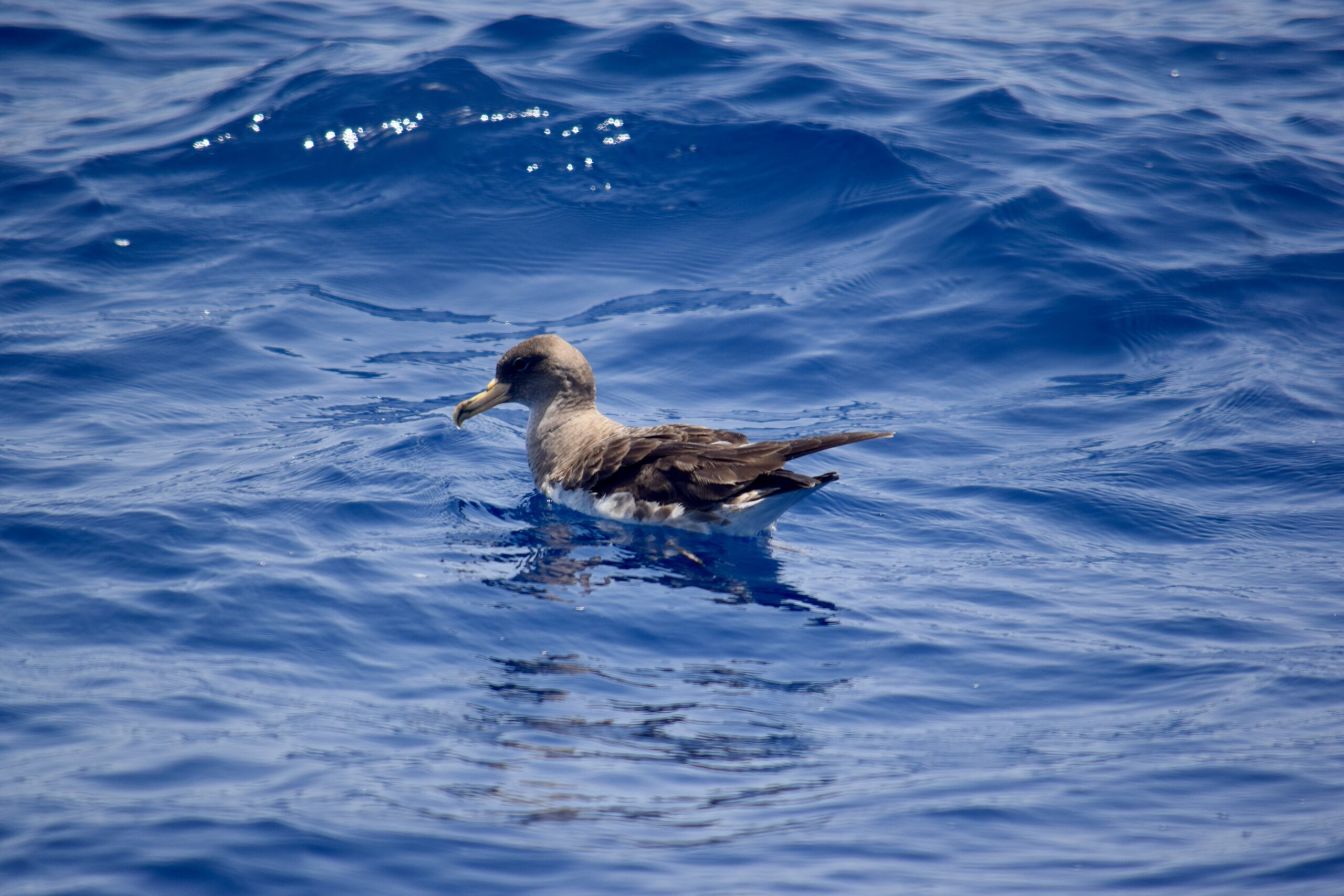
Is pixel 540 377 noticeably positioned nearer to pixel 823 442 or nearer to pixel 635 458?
pixel 635 458

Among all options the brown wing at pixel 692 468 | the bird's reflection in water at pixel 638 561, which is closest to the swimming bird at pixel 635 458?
the brown wing at pixel 692 468

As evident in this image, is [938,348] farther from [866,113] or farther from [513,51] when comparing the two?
[513,51]

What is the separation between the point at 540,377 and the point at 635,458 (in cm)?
149

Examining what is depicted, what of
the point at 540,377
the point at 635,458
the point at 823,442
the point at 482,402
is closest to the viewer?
the point at 823,442

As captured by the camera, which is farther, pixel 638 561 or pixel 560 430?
pixel 560 430

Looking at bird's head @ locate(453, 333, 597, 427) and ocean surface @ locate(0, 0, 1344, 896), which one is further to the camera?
bird's head @ locate(453, 333, 597, 427)

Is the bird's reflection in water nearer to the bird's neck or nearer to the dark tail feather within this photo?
the bird's neck

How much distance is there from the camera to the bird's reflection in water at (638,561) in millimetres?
7043

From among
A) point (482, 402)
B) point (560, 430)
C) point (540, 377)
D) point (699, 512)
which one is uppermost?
point (540, 377)

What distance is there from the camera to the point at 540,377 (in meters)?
9.26

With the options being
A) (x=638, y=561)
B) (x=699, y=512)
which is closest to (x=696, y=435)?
(x=699, y=512)

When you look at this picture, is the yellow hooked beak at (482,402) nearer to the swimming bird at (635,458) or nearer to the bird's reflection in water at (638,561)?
the swimming bird at (635,458)

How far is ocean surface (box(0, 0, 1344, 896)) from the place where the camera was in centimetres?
488

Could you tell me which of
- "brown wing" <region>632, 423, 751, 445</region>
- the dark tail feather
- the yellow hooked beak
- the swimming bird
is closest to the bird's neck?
the swimming bird
